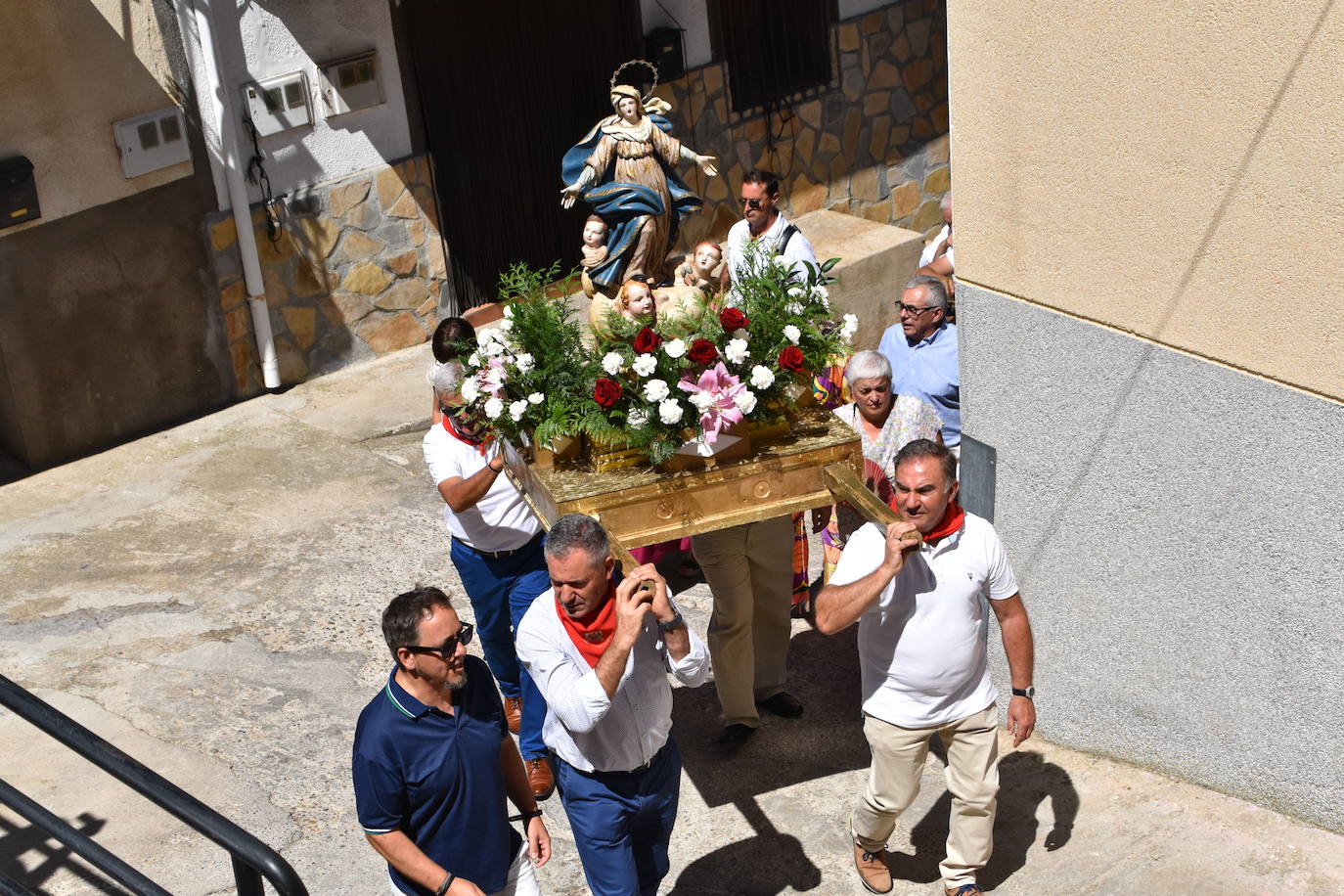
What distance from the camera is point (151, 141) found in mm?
9219

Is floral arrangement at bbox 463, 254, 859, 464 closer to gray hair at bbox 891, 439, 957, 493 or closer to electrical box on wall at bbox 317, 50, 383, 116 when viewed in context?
gray hair at bbox 891, 439, 957, 493

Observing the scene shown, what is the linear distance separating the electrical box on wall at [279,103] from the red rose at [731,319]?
5205 mm

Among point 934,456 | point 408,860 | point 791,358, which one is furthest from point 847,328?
point 408,860

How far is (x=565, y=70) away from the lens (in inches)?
445

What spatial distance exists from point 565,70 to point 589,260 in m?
2.83

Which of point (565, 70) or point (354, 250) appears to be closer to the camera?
point (354, 250)

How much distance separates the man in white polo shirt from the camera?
493 centimetres

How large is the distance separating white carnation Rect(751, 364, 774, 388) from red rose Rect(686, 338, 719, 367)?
0.16m

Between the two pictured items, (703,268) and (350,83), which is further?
(350,83)

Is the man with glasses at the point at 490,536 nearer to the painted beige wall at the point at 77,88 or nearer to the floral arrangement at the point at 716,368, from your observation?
the floral arrangement at the point at 716,368

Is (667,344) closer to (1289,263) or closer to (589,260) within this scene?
(1289,263)

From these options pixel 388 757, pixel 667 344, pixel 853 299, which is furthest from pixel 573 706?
pixel 853 299

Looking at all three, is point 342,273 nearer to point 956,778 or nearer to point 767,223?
point 767,223

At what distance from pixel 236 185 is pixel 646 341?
5133mm
